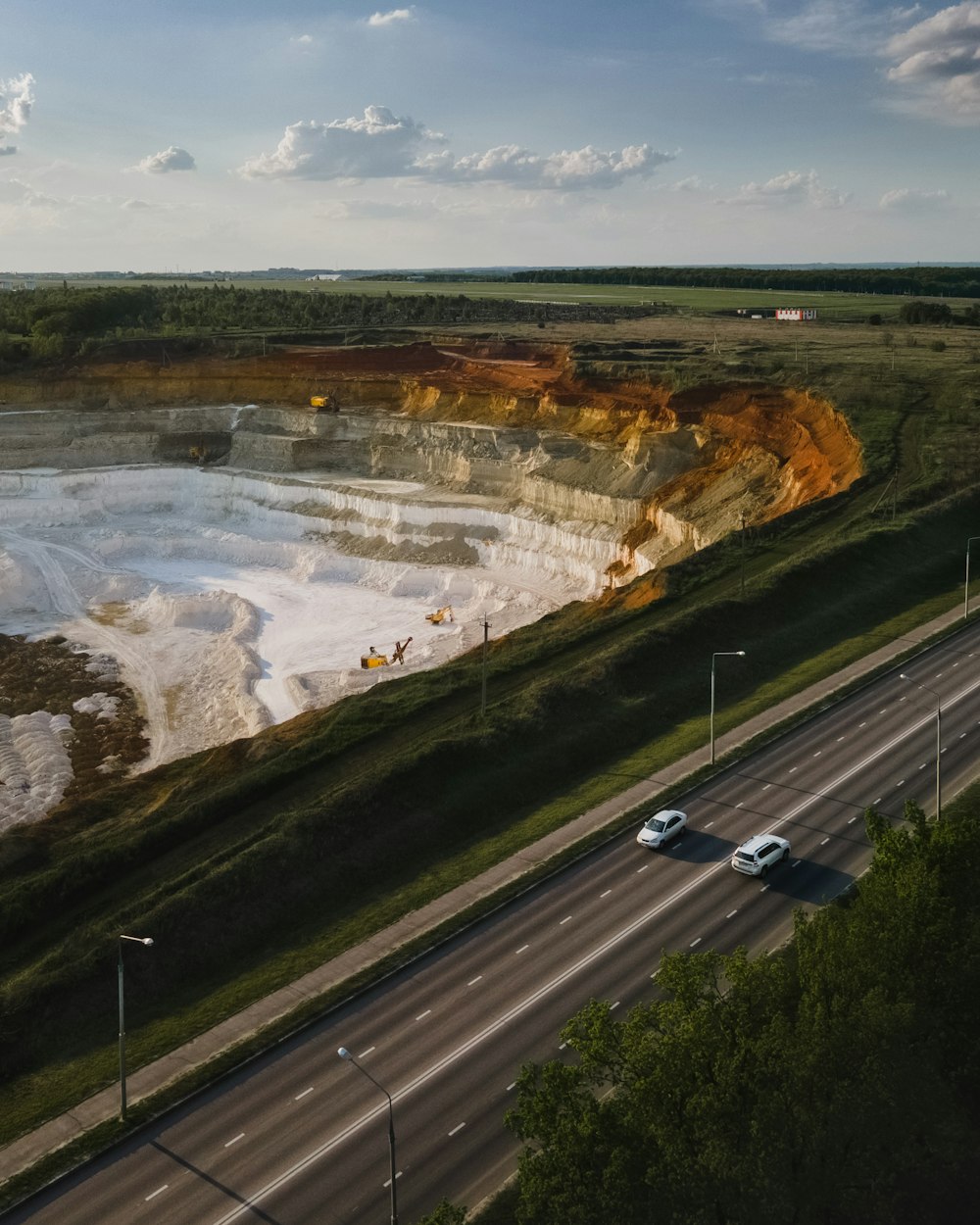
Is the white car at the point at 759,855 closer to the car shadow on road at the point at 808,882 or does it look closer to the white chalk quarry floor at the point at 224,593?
the car shadow on road at the point at 808,882

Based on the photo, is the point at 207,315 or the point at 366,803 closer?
the point at 366,803

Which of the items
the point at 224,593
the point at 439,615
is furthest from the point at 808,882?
the point at 224,593

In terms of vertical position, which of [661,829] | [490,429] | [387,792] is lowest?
[387,792]

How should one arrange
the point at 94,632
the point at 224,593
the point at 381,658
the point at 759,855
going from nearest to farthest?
the point at 759,855
the point at 381,658
the point at 94,632
the point at 224,593

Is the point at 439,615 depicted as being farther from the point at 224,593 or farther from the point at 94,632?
the point at 94,632

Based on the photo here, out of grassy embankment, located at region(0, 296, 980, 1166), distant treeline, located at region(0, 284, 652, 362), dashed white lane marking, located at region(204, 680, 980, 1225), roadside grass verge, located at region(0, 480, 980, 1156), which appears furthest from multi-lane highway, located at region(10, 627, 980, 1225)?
distant treeline, located at region(0, 284, 652, 362)

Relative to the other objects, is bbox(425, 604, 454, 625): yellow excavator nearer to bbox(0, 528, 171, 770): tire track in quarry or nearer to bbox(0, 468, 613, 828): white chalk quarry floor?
bbox(0, 468, 613, 828): white chalk quarry floor
